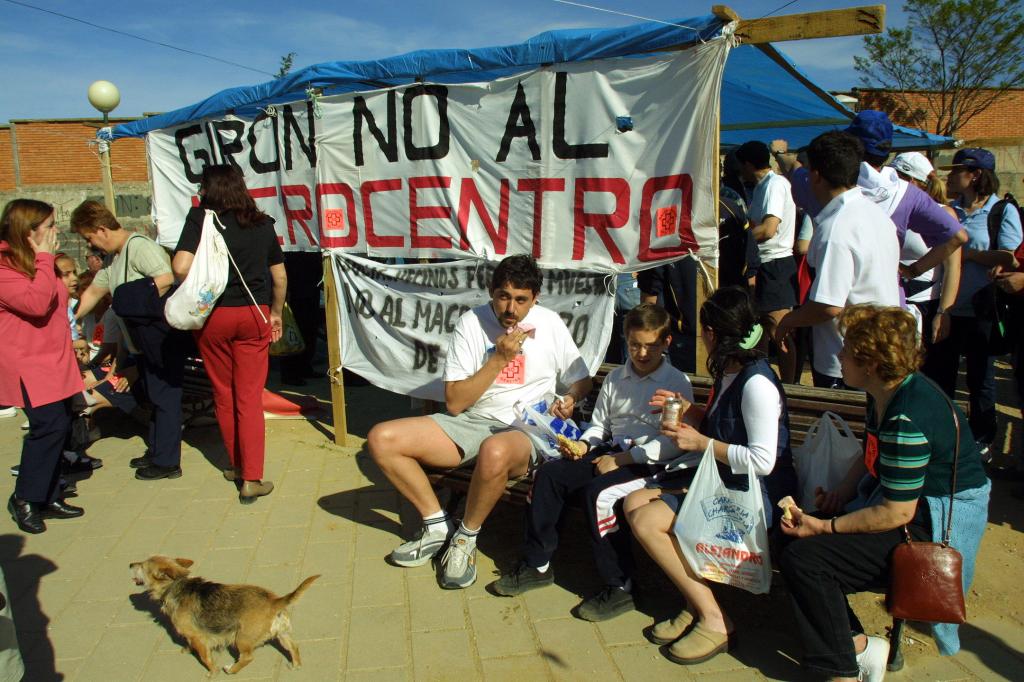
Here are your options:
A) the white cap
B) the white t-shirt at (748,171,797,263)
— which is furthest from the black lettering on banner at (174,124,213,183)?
the white cap

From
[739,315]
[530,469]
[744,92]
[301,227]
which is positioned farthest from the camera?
[744,92]

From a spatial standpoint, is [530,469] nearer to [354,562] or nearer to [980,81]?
[354,562]

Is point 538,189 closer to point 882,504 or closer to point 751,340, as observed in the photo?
point 751,340

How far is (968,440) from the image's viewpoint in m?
2.37

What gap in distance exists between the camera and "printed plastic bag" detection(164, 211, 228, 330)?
13.2 ft

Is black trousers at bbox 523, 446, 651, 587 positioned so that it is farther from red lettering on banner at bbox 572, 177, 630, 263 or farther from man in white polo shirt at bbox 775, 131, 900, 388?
red lettering on banner at bbox 572, 177, 630, 263

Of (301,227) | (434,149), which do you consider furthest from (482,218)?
(301,227)

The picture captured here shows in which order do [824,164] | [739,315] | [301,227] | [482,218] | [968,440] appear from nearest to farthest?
[968,440], [739,315], [824,164], [482,218], [301,227]

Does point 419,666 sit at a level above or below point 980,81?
below

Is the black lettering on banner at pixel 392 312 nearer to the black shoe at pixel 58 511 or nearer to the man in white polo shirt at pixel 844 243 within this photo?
the black shoe at pixel 58 511

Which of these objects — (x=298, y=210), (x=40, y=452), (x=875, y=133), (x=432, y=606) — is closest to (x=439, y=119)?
(x=298, y=210)

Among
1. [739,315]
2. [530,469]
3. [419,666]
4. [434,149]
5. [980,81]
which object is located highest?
[980,81]

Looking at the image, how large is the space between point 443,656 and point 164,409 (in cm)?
288

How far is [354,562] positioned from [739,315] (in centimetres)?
221
